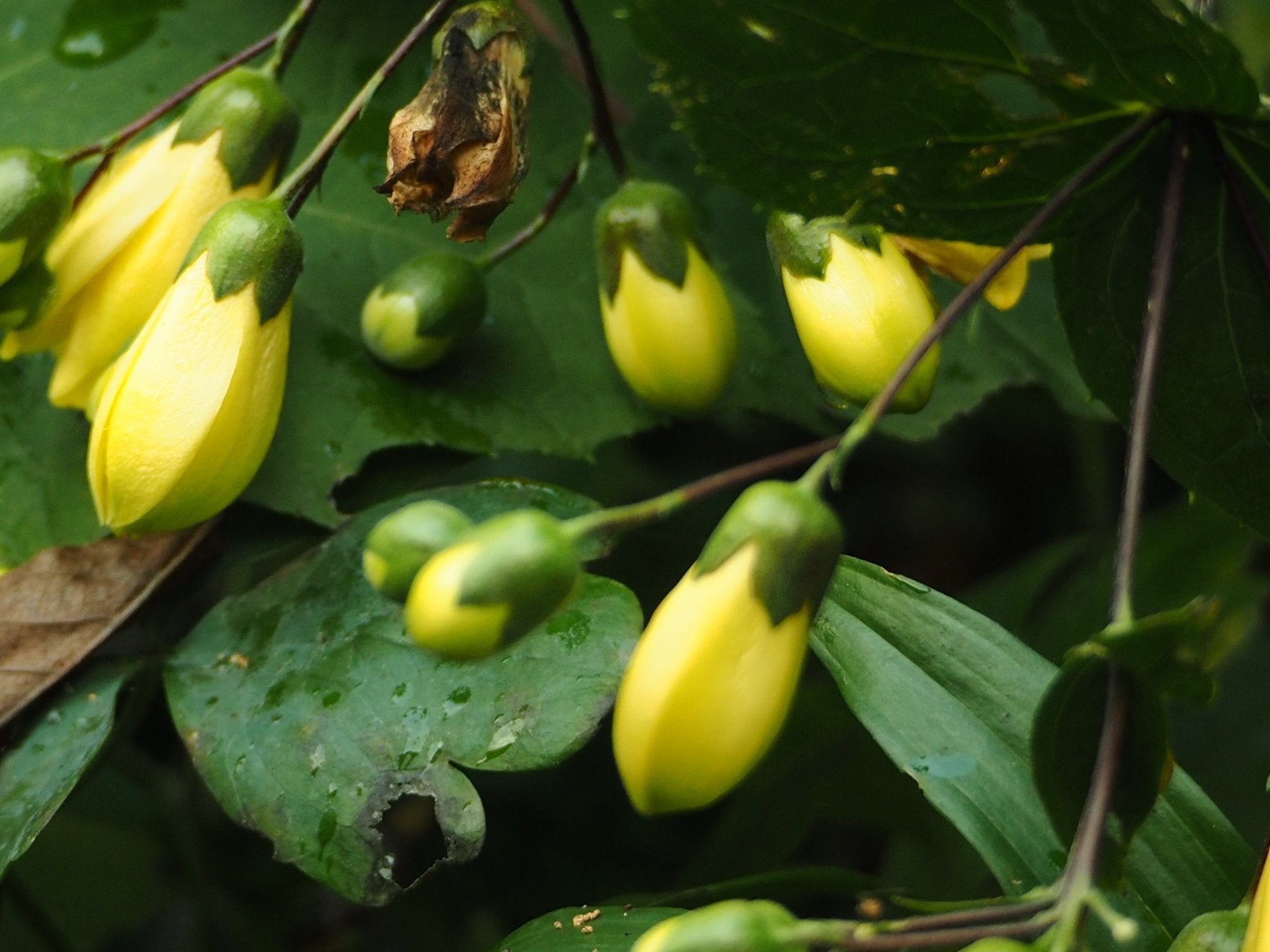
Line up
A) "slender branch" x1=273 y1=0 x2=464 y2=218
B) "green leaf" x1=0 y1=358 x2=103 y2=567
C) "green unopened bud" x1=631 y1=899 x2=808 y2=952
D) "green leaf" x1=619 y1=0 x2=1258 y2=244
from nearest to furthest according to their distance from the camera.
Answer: "green unopened bud" x1=631 y1=899 x2=808 y2=952, "green leaf" x1=619 y1=0 x2=1258 y2=244, "slender branch" x1=273 y1=0 x2=464 y2=218, "green leaf" x1=0 y1=358 x2=103 y2=567

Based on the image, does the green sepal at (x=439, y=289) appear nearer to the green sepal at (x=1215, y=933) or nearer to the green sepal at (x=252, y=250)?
the green sepal at (x=252, y=250)

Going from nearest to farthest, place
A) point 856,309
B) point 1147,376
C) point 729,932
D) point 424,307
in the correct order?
point 729,932, point 1147,376, point 856,309, point 424,307

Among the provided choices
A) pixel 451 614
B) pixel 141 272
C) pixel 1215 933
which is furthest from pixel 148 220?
pixel 1215 933

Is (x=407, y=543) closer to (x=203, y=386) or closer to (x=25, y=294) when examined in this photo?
(x=203, y=386)

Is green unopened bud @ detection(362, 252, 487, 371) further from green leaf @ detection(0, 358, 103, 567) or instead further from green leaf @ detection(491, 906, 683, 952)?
green leaf @ detection(491, 906, 683, 952)

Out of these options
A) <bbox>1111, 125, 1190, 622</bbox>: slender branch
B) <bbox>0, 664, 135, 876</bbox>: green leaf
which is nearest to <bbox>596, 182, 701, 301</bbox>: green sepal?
<bbox>1111, 125, 1190, 622</bbox>: slender branch

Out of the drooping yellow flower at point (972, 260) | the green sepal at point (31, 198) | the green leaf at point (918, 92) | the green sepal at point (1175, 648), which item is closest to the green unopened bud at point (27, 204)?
the green sepal at point (31, 198)

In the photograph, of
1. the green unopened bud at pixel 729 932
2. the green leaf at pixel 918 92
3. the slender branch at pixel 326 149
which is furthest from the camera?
the slender branch at pixel 326 149
